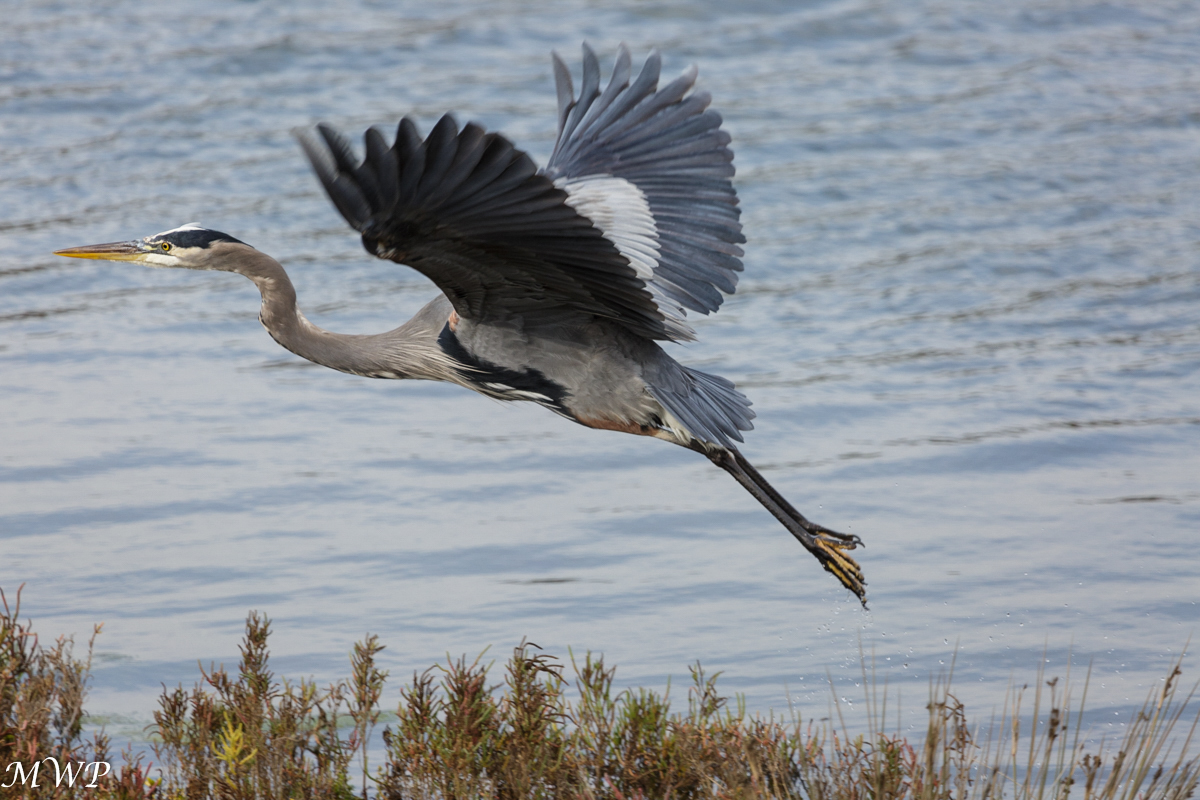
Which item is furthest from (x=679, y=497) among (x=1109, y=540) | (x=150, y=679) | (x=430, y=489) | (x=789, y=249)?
(x=789, y=249)

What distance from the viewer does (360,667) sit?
14.9ft

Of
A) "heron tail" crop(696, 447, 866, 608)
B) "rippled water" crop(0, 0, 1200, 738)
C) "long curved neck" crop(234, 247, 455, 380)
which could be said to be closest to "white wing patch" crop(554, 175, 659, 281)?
"long curved neck" crop(234, 247, 455, 380)

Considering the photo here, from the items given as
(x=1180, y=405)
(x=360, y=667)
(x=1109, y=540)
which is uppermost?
(x=1180, y=405)

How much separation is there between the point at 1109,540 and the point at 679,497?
2.03 m

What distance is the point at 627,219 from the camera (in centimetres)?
502

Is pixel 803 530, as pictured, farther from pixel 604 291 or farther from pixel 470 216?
pixel 470 216

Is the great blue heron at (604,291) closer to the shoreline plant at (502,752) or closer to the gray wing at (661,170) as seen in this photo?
the gray wing at (661,170)

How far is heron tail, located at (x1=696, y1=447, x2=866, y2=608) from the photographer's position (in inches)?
207

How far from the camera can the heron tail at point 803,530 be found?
526 centimetres

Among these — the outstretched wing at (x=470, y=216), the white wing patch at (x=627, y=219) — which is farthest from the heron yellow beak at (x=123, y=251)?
the white wing patch at (x=627, y=219)

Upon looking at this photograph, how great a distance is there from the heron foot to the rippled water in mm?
493

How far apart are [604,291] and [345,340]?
1100 mm

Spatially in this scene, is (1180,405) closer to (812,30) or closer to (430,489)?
(430,489)

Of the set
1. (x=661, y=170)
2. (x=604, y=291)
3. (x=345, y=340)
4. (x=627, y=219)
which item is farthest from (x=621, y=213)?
(x=345, y=340)
